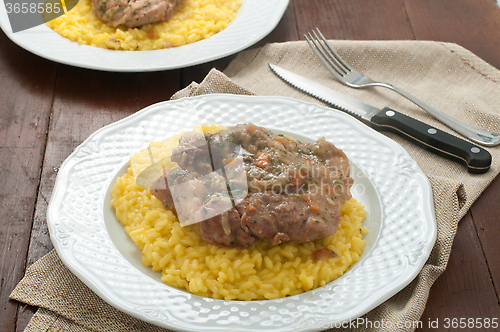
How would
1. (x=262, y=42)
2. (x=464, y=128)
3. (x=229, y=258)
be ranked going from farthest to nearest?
(x=262, y=42), (x=464, y=128), (x=229, y=258)

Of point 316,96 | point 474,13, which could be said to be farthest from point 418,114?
point 474,13

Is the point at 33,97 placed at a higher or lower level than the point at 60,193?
lower

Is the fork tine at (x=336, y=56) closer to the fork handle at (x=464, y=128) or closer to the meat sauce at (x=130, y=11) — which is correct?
the fork handle at (x=464, y=128)

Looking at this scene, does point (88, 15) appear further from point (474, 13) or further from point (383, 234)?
point (474, 13)

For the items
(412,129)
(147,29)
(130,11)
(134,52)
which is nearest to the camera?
(412,129)

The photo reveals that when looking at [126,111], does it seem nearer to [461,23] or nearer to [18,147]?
[18,147]

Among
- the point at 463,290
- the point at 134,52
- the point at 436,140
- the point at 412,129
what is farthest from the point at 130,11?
the point at 463,290

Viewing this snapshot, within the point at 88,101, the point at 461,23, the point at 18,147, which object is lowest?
the point at 18,147
